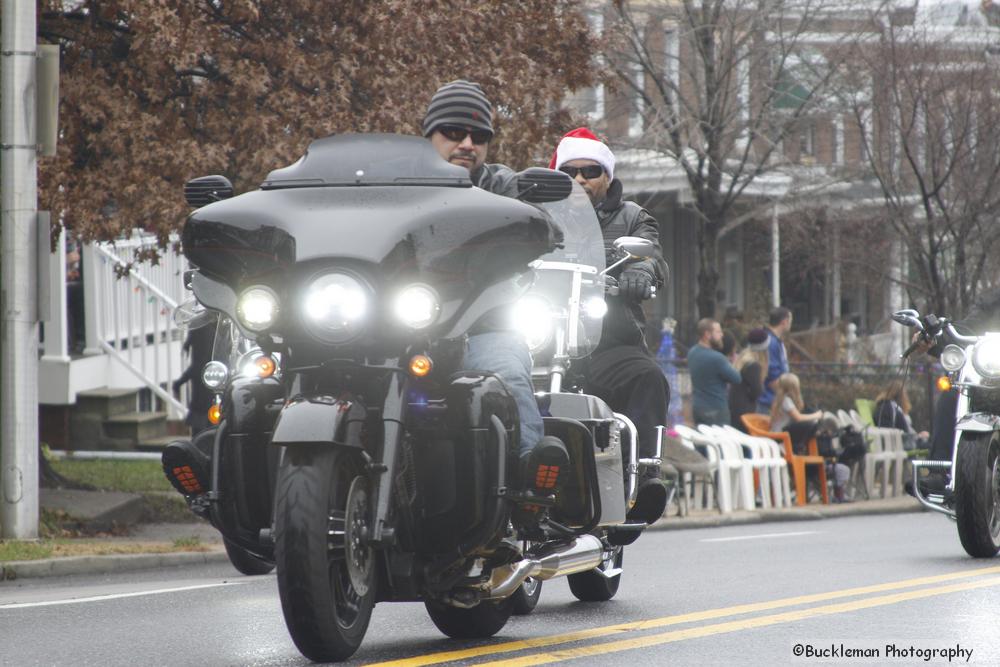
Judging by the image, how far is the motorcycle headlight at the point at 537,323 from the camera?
7.82 meters

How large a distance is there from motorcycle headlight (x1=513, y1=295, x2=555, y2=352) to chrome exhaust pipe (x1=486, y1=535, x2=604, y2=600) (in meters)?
0.84

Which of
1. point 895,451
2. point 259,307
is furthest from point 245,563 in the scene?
point 895,451

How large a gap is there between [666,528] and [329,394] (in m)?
10.8

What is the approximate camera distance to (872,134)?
970 inches

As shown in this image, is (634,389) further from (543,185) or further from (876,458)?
(876,458)

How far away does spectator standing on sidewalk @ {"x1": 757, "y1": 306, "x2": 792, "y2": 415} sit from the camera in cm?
1944

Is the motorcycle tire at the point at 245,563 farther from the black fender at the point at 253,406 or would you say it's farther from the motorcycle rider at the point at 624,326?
the black fender at the point at 253,406

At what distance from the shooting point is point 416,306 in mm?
6156

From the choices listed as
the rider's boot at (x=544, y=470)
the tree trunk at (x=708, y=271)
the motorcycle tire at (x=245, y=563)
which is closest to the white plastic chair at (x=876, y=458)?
the tree trunk at (x=708, y=271)

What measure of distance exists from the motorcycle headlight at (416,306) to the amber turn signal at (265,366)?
1.76 feet

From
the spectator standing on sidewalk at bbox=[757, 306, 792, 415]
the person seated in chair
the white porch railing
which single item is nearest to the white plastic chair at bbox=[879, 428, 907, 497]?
the person seated in chair

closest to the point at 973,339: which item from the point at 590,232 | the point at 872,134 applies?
the point at 590,232

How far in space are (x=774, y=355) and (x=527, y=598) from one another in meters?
11.6

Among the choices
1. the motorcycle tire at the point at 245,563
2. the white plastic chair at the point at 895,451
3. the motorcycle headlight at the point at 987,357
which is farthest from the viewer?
the white plastic chair at the point at 895,451
